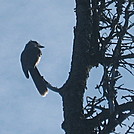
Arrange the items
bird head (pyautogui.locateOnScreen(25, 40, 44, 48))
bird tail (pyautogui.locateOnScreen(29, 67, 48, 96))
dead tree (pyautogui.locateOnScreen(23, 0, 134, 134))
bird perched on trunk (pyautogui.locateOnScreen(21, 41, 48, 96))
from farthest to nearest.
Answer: bird head (pyautogui.locateOnScreen(25, 40, 44, 48)) < bird perched on trunk (pyautogui.locateOnScreen(21, 41, 48, 96)) < bird tail (pyautogui.locateOnScreen(29, 67, 48, 96)) < dead tree (pyautogui.locateOnScreen(23, 0, 134, 134))

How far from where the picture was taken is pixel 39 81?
30.0 feet

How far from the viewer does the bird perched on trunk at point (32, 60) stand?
937 centimetres

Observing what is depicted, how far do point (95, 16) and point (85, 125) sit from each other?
1.84 m

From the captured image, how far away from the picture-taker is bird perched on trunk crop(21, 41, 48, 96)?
9367 mm

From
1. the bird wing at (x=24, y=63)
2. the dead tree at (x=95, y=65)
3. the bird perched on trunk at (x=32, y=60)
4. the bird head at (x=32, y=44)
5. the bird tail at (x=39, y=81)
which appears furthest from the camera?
the bird head at (x=32, y=44)

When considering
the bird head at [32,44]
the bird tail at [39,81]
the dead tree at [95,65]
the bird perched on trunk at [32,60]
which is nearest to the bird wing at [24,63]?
the bird perched on trunk at [32,60]

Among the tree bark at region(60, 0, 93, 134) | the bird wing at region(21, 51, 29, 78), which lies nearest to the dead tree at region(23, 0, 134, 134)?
the tree bark at region(60, 0, 93, 134)

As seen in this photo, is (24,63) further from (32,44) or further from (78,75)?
(78,75)

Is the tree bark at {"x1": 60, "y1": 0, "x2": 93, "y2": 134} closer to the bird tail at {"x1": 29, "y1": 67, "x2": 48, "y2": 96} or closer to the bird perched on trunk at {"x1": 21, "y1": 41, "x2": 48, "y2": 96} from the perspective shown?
the bird tail at {"x1": 29, "y1": 67, "x2": 48, "y2": 96}

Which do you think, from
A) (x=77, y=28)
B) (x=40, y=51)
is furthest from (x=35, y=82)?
(x=77, y=28)

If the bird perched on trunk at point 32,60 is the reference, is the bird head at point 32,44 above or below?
above

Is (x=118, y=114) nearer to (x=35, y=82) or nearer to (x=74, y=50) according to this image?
(x=74, y=50)

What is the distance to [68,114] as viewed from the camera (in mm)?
5605

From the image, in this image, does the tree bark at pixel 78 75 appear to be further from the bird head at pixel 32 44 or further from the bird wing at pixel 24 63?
the bird head at pixel 32 44
